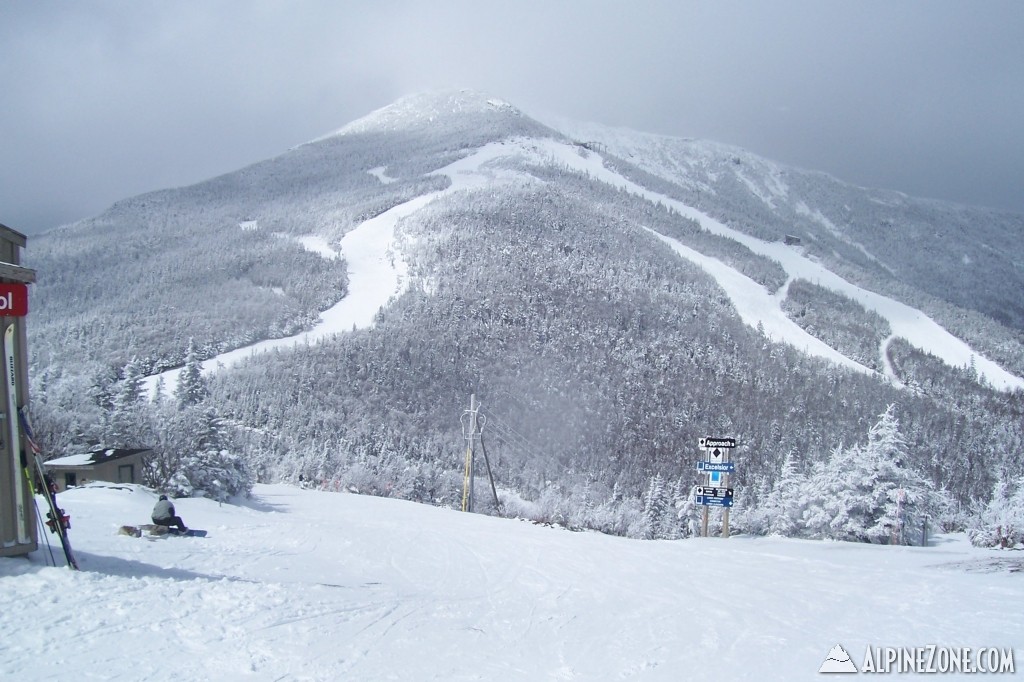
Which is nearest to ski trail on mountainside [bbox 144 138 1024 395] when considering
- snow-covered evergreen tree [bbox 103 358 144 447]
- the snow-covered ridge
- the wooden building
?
the snow-covered ridge

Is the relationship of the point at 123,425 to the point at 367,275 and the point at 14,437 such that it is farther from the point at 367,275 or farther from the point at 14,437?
the point at 367,275

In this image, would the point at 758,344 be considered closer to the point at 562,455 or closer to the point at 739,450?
the point at 739,450

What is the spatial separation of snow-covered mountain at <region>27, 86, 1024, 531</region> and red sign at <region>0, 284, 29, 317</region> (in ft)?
101

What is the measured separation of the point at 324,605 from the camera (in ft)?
31.7

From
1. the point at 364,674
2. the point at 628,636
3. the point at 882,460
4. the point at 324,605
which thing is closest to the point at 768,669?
the point at 628,636

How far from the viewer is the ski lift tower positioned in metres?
8.78

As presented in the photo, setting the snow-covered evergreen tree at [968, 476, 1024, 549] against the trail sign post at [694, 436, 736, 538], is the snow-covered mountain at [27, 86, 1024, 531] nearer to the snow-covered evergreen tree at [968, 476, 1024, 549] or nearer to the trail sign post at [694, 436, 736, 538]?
the trail sign post at [694, 436, 736, 538]

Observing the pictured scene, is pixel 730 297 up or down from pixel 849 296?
down

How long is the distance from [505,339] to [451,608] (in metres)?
102

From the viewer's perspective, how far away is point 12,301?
29.0ft

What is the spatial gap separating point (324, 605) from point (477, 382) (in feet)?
301
